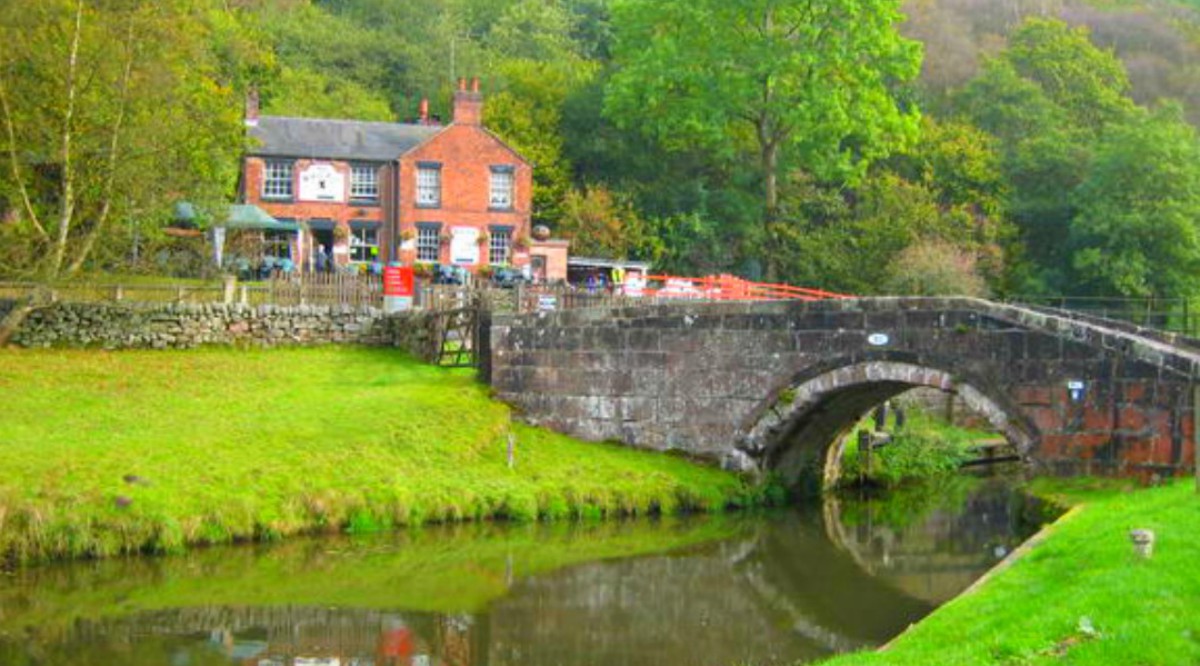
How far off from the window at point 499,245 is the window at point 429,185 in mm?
2344

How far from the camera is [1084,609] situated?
10977mm

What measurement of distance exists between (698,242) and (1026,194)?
12055 millimetres

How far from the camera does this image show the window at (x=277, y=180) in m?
46.6

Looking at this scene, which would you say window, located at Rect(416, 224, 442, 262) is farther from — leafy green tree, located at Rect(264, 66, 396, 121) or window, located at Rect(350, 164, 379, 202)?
leafy green tree, located at Rect(264, 66, 396, 121)

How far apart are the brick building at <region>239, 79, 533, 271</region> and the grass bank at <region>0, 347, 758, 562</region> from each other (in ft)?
62.7

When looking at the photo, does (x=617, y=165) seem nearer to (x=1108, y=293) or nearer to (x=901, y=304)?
(x=1108, y=293)

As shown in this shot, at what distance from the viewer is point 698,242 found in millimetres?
51344

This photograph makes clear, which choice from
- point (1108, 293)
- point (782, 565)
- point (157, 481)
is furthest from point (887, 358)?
point (1108, 293)

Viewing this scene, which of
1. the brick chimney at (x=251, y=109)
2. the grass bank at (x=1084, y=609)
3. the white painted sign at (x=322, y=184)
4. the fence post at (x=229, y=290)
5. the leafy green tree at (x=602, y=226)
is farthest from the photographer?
the leafy green tree at (x=602, y=226)

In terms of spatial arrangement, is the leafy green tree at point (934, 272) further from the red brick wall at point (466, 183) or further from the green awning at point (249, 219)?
the green awning at point (249, 219)

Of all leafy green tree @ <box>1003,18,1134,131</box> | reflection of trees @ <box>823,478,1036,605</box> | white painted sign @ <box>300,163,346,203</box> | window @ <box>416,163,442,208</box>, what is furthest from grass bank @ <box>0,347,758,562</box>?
leafy green tree @ <box>1003,18,1134,131</box>

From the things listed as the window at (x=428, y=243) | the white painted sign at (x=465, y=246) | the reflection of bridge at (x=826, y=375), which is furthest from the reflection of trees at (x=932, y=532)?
the window at (x=428, y=243)

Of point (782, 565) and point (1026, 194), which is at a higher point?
point (1026, 194)

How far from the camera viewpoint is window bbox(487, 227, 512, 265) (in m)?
49.0
